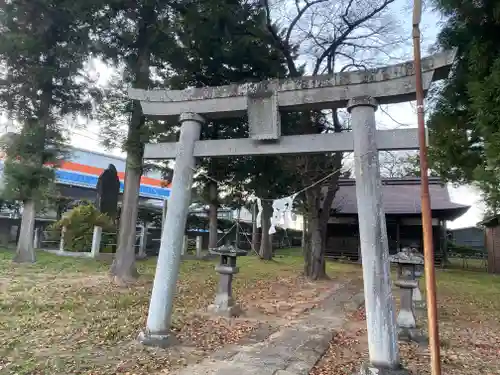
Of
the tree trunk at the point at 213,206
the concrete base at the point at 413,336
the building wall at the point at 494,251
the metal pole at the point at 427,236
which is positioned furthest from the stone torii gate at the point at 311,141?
the building wall at the point at 494,251

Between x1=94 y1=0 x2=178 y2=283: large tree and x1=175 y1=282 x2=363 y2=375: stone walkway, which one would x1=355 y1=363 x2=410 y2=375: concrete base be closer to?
x1=175 y1=282 x2=363 y2=375: stone walkway

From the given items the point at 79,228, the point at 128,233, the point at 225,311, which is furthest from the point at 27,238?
the point at 225,311

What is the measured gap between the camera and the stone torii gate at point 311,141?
4.53 meters

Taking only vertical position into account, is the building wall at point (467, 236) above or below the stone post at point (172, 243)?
above

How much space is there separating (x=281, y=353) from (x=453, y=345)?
9.75ft

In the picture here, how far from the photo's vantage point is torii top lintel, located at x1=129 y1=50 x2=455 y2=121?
4969 mm

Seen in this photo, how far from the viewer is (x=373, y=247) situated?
15.0 feet

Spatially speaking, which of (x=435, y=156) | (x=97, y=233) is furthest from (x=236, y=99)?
(x=97, y=233)

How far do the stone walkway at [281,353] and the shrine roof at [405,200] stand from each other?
43.6ft

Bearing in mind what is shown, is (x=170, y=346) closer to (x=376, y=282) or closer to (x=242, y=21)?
(x=376, y=282)

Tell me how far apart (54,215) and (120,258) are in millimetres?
14980

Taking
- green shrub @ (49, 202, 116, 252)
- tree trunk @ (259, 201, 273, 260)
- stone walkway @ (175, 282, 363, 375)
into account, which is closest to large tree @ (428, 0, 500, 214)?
stone walkway @ (175, 282, 363, 375)

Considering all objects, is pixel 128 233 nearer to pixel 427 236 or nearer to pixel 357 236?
pixel 427 236

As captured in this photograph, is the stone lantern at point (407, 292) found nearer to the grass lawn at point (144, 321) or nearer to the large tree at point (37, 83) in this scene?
the grass lawn at point (144, 321)
